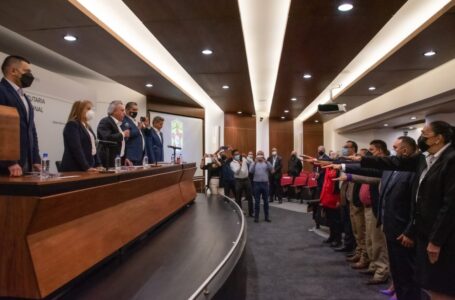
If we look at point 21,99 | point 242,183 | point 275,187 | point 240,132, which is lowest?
point 275,187

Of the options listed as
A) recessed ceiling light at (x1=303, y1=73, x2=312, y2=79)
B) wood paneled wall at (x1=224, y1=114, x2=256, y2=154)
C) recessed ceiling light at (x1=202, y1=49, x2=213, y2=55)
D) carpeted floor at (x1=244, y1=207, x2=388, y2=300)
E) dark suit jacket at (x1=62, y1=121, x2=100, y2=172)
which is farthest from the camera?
wood paneled wall at (x1=224, y1=114, x2=256, y2=154)

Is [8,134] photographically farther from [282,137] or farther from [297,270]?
[282,137]

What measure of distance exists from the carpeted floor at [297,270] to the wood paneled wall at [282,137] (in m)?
8.13

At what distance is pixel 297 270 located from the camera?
4191 mm

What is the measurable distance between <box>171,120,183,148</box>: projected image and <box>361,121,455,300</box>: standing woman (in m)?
7.47

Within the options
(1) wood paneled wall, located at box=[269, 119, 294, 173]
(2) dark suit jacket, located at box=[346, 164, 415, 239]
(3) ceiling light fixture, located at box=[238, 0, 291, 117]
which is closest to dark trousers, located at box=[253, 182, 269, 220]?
(3) ceiling light fixture, located at box=[238, 0, 291, 117]

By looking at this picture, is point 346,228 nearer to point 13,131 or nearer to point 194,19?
point 194,19

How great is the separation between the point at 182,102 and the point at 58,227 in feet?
26.0

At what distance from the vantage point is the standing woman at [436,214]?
7.02ft

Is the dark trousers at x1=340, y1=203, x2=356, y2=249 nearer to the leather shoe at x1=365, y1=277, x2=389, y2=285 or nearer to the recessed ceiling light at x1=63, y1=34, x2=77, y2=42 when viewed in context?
the leather shoe at x1=365, y1=277, x2=389, y2=285

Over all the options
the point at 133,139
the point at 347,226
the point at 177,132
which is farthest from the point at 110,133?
the point at 177,132

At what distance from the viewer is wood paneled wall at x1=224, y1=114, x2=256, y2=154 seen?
13031 mm

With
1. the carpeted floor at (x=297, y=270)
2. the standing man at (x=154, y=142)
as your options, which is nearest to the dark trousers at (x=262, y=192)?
the carpeted floor at (x=297, y=270)

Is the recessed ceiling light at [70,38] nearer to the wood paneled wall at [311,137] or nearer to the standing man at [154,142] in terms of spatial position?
the standing man at [154,142]
